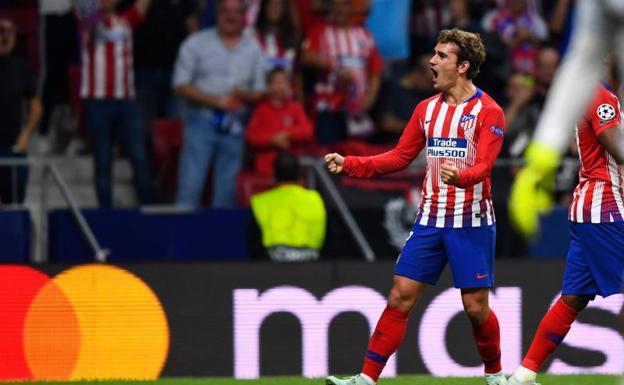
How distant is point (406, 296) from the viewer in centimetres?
797

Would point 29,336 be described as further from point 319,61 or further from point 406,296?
point 319,61

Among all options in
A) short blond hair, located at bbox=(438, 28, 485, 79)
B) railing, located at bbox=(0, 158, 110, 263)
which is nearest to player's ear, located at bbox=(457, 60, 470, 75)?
short blond hair, located at bbox=(438, 28, 485, 79)

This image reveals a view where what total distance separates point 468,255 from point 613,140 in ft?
3.20

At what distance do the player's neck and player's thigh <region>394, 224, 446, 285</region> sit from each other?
69 cm

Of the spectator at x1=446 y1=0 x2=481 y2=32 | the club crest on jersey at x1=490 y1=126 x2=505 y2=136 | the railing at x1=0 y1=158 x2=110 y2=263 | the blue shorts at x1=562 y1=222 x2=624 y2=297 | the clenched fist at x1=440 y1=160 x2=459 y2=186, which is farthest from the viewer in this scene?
the spectator at x1=446 y1=0 x2=481 y2=32

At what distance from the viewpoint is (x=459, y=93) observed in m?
7.97

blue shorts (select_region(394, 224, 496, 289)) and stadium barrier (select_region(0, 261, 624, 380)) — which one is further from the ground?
blue shorts (select_region(394, 224, 496, 289))

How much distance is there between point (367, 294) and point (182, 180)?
3168 millimetres

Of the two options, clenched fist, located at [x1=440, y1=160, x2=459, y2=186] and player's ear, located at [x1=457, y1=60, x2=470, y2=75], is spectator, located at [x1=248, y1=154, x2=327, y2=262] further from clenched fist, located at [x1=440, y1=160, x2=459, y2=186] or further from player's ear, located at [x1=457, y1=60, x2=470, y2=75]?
clenched fist, located at [x1=440, y1=160, x2=459, y2=186]

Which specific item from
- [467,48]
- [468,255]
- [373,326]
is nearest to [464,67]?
[467,48]

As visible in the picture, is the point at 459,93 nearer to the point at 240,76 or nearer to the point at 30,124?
the point at 240,76

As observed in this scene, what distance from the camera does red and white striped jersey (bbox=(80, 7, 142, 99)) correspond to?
42.2 feet

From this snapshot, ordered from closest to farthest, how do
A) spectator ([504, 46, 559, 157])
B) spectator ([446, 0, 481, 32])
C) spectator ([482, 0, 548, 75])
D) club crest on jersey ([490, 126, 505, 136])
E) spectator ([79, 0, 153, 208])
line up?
A: club crest on jersey ([490, 126, 505, 136])
spectator ([79, 0, 153, 208])
spectator ([504, 46, 559, 157])
spectator ([446, 0, 481, 32])
spectator ([482, 0, 548, 75])

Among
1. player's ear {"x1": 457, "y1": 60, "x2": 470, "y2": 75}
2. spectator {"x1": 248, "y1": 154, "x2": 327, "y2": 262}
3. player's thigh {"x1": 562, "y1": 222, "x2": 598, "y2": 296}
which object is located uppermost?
player's ear {"x1": 457, "y1": 60, "x2": 470, "y2": 75}
